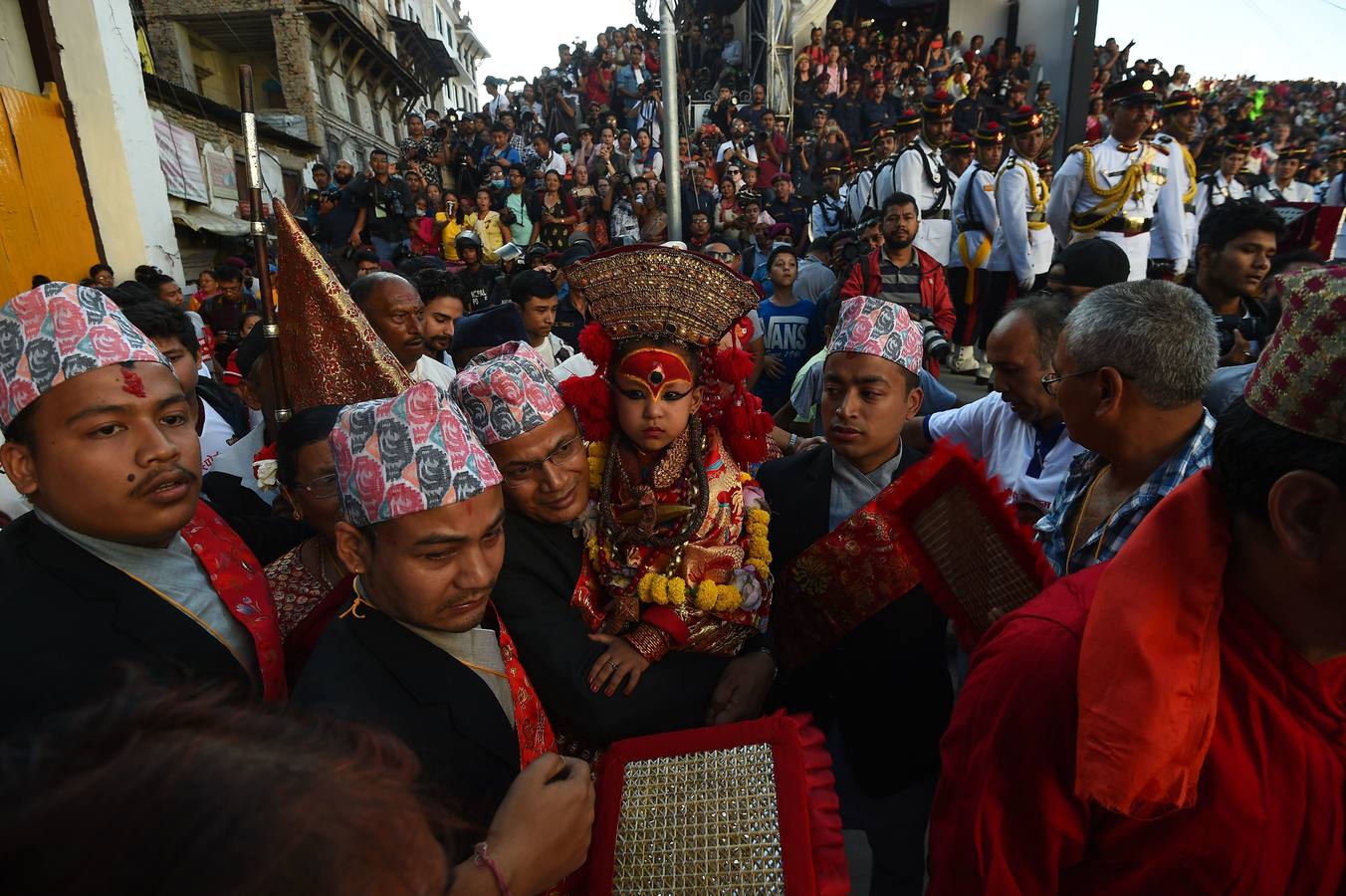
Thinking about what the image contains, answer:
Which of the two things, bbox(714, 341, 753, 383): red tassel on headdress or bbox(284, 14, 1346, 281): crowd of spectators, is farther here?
bbox(284, 14, 1346, 281): crowd of spectators

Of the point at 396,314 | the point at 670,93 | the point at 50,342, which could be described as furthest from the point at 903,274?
the point at 50,342

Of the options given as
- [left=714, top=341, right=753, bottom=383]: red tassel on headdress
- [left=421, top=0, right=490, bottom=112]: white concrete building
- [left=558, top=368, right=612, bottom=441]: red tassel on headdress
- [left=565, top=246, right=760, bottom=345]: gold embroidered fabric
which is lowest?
[left=558, top=368, right=612, bottom=441]: red tassel on headdress

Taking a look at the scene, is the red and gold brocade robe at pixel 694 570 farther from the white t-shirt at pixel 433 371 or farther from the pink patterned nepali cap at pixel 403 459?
the white t-shirt at pixel 433 371

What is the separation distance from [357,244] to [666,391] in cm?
1007

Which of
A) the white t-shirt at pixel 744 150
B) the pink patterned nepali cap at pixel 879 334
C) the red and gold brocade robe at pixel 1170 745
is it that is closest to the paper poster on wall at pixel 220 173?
→ the white t-shirt at pixel 744 150

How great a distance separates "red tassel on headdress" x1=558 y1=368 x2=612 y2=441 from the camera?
2.45 metres

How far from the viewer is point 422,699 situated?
58.4 inches

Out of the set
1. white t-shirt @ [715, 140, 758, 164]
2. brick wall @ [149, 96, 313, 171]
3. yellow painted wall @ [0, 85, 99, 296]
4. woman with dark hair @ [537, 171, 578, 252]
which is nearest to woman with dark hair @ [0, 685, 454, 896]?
yellow painted wall @ [0, 85, 99, 296]

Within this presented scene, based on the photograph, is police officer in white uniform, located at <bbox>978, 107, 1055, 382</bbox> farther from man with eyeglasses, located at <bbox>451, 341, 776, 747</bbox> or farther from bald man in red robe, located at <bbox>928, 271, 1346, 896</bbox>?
bald man in red robe, located at <bbox>928, 271, 1346, 896</bbox>

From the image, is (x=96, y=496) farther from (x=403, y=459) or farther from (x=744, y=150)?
(x=744, y=150)

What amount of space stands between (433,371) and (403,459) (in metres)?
2.80

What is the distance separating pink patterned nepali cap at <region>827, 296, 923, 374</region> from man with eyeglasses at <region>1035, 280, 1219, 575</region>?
610 millimetres

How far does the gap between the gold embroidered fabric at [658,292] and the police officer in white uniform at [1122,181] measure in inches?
201

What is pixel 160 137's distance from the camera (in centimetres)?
1072
